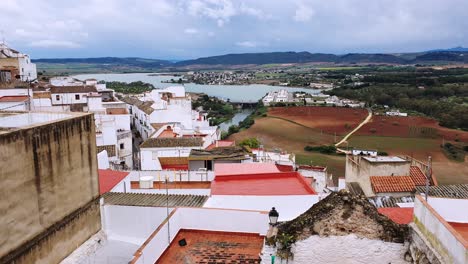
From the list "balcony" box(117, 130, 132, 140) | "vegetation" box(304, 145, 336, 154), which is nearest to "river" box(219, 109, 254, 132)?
"vegetation" box(304, 145, 336, 154)

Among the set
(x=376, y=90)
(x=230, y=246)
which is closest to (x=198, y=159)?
(x=230, y=246)

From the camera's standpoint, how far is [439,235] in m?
5.95

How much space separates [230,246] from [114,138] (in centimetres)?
1800

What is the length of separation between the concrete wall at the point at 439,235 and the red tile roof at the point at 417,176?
12.5 meters

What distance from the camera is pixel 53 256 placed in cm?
749

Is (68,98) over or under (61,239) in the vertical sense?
over

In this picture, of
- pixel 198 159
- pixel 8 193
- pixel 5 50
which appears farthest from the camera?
pixel 5 50

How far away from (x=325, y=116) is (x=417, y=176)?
5628cm

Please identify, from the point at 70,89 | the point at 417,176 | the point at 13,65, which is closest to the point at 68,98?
the point at 70,89

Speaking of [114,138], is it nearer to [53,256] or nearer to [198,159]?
[198,159]

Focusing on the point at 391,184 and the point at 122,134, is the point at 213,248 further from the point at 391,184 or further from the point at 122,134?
the point at 122,134

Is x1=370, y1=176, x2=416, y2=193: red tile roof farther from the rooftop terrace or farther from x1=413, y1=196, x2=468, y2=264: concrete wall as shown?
the rooftop terrace

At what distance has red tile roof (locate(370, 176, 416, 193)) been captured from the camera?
1755 cm

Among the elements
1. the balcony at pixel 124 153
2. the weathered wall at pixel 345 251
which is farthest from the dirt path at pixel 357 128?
the weathered wall at pixel 345 251
